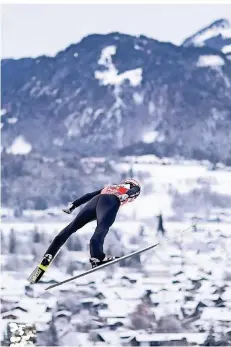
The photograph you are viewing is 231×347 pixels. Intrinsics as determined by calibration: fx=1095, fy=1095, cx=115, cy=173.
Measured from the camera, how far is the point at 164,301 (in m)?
17.0

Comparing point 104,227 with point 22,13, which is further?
point 22,13

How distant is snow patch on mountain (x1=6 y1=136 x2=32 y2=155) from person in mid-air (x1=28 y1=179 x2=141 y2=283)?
339 inches

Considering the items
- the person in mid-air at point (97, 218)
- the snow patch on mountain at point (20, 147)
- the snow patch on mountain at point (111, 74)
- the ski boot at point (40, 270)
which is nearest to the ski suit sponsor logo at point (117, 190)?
the person in mid-air at point (97, 218)

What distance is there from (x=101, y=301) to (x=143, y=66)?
380 cm

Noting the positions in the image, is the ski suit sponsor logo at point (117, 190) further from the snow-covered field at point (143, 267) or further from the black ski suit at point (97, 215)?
the snow-covered field at point (143, 267)

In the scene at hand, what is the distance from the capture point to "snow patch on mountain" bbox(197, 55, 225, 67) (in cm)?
1667

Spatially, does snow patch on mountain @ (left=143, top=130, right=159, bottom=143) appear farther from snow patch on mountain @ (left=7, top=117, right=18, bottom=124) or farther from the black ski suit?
the black ski suit

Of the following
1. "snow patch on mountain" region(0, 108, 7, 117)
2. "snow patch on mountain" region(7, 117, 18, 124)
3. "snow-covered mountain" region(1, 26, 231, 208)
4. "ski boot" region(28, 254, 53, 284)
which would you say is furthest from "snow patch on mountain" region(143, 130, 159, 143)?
"ski boot" region(28, 254, 53, 284)

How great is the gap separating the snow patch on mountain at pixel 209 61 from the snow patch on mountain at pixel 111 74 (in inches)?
39.4

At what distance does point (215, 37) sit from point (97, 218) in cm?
805

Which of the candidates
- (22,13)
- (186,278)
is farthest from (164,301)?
(22,13)

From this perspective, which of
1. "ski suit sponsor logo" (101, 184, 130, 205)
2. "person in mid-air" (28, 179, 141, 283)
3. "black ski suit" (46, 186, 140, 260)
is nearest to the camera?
"person in mid-air" (28, 179, 141, 283)

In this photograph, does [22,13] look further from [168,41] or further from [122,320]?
[122,320]

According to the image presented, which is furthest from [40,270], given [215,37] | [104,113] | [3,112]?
[3,112]
